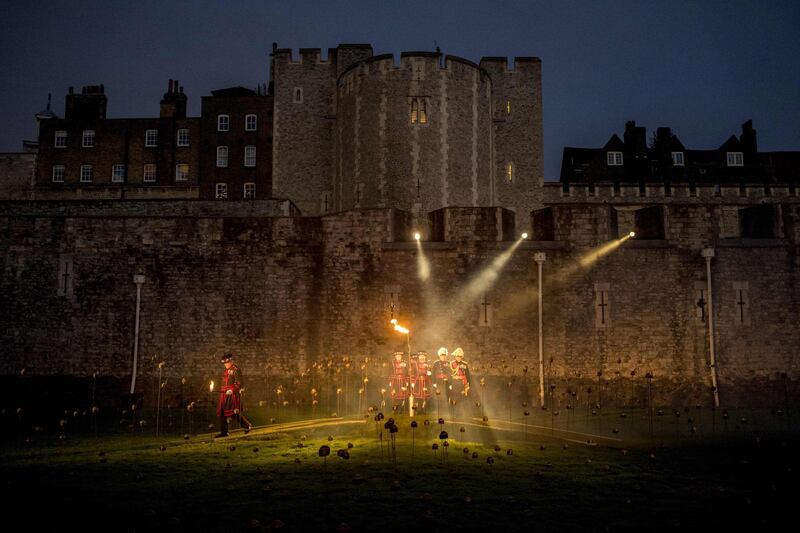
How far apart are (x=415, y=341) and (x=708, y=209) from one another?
8.98 metres

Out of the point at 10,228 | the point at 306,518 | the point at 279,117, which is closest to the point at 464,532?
the point at 306,518

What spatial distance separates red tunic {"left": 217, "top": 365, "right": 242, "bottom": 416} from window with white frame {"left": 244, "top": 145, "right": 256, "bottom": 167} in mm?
30837

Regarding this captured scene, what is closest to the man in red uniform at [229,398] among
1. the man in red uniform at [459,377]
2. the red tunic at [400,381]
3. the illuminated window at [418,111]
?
the red tunic at [400,381]

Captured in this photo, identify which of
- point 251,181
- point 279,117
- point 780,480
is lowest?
point 780,480

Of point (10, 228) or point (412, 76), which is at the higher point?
point (412, 76)

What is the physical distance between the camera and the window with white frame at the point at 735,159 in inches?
1860

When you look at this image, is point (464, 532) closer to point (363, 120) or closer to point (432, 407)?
point (432, 407)

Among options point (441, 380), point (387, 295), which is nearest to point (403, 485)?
point (441, 380)

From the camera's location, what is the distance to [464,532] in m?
6.32

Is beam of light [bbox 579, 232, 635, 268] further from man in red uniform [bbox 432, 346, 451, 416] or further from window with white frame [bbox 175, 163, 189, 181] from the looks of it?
window with white frame [bbox 175, 163, 189, 181]

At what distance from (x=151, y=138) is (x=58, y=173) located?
6.88 meters

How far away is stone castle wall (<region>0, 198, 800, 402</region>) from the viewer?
1698 centimetres

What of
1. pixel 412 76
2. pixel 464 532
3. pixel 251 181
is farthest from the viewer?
pixel 251 181

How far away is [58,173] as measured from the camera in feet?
147
